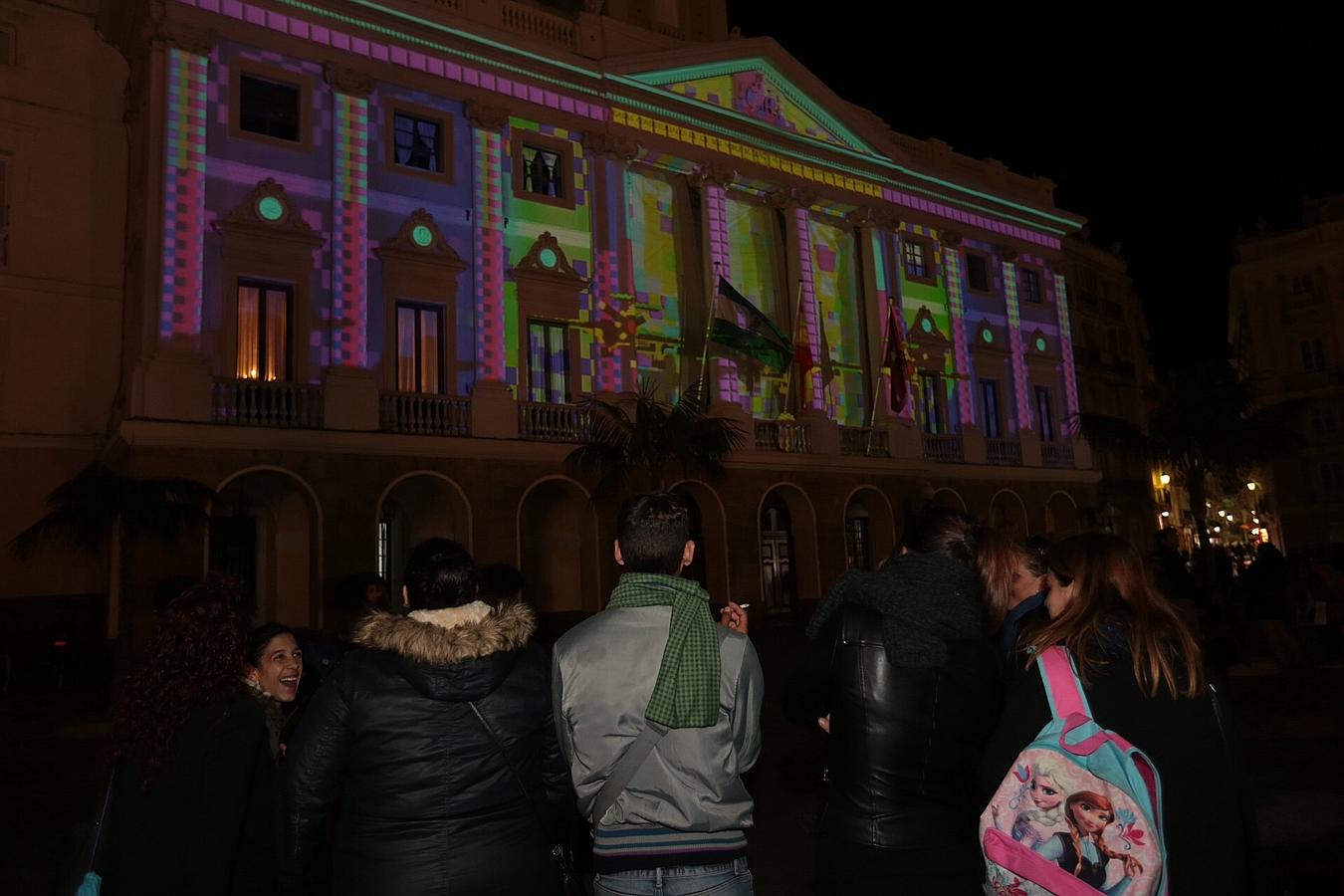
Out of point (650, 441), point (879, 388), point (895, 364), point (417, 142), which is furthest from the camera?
point (879, 388)

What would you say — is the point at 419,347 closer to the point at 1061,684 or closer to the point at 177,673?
the point at 177,673

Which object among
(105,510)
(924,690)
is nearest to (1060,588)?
(924,690)

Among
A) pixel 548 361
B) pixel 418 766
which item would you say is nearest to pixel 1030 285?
pixel 548 361

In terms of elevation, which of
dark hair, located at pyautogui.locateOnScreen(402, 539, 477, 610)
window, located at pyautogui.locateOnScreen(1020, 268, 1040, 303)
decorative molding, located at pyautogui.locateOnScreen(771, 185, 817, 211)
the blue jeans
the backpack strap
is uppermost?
decorative molding, located at pyautogui.locateOnScreen(771, 185, 817, 211)

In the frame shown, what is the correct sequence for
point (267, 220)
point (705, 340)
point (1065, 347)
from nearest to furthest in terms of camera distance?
point (267, 220) < point (705, 340) < point (1065, 347)

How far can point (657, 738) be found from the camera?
2.83 metres

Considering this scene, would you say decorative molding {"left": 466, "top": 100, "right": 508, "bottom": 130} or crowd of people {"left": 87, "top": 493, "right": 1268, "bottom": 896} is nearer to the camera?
crowd of people {"left": 87, "top": 493, "right": 1268, "bottom": 896}

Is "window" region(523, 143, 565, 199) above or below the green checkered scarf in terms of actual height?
above

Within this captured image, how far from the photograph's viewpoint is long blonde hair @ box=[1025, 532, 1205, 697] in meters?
2.76

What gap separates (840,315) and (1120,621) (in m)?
23.5

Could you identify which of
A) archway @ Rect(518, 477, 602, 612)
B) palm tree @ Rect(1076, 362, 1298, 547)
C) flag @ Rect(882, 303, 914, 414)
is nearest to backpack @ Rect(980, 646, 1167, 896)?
archway @ Rect(518, 477, 602, 612)

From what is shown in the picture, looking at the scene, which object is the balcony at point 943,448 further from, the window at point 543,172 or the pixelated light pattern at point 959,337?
the window at point 543,172

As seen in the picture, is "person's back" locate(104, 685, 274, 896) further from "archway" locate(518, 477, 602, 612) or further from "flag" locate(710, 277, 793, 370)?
"flag" locate(710, 277, 793, 370)

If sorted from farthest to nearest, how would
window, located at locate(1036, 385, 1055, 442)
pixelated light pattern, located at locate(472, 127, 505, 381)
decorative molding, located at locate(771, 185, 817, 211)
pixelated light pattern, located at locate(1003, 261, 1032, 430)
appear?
1. window, located at locate(1036, 385, 1055, 442)
2. pixelated light pattern, located at locate(1003, 261, 1032, 430)
3. decorative molding, located at locate(771, 185, 817, 211)
4. pixelated light pattern, located at locate(472, 127, 505, 381)
